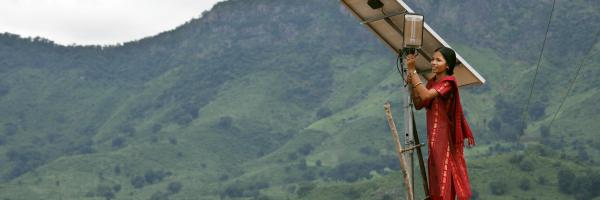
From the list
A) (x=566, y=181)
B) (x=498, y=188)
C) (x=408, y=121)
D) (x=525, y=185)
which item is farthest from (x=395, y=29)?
(x=498, y=188)

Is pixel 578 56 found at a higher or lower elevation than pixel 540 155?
higher

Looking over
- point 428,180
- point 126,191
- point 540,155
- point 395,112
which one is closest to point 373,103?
point 395,112

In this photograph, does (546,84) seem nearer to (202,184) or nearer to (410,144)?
(202,184)

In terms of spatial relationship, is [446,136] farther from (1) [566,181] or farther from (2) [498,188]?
(2) [498,188]

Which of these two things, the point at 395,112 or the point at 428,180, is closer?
the point at 428,180

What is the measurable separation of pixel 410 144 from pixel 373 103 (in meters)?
192

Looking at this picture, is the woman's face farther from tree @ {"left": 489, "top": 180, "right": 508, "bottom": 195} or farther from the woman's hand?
tree @ {"left": 489, "top": 180, "right": 508, "bottom": 195}

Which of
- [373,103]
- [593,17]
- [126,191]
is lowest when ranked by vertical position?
[126,191]

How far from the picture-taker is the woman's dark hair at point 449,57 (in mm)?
6629

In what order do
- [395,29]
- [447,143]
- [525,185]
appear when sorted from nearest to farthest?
[447,143]
[395,29]
[525,185]

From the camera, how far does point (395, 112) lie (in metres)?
179

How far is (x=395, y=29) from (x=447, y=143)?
2.38 feet

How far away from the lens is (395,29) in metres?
6.81

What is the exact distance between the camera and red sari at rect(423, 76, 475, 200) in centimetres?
655
